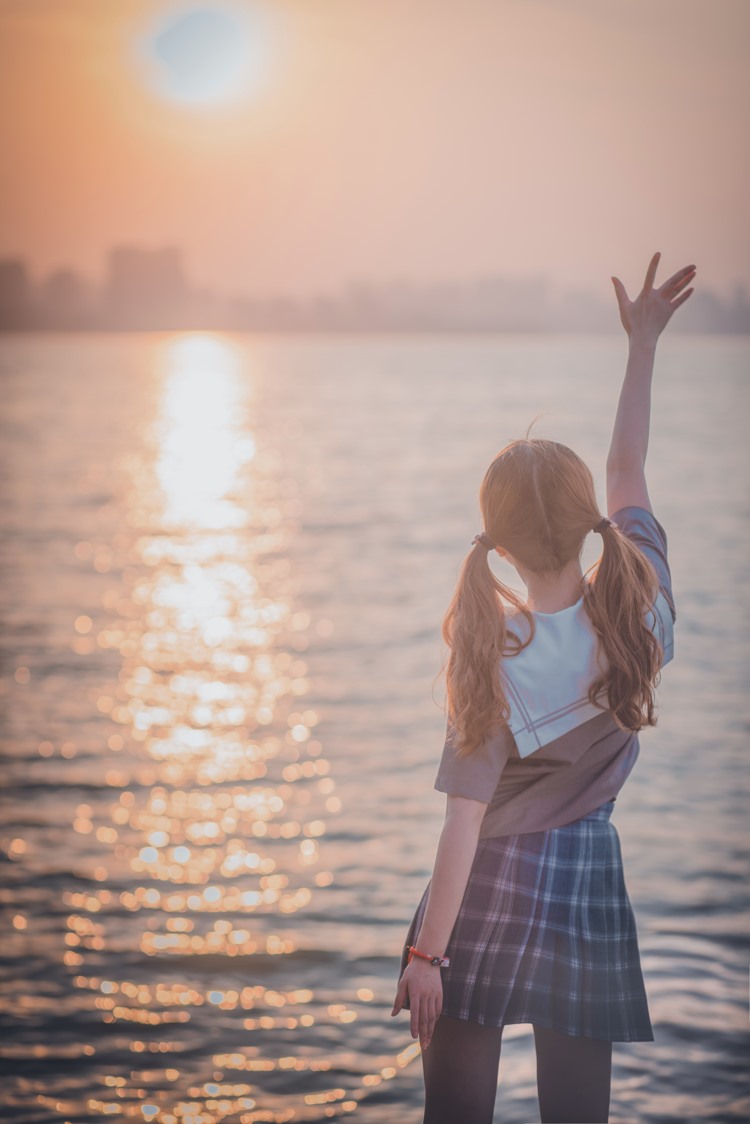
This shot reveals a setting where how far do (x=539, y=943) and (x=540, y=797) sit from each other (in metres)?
0.27

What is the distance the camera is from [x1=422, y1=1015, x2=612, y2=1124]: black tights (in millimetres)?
2193

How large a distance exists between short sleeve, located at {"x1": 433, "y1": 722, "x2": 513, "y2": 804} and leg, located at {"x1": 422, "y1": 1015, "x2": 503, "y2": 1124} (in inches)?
17.3

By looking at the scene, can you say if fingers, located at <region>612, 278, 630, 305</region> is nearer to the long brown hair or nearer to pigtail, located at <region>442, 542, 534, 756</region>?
the long brown hair

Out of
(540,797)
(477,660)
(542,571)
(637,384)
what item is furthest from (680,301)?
(540,797)

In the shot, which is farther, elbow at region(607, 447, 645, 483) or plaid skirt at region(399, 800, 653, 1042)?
elbow at region(607, 447, 645, 483)

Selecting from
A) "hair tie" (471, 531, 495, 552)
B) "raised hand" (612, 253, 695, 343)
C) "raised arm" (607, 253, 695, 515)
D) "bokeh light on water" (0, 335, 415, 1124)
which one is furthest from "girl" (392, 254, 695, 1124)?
"bokeh light on water" (0, 335, 415, 1124)

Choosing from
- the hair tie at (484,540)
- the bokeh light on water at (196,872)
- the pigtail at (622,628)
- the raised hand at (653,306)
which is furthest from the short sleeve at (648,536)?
the bokeh light on water at (196,872)

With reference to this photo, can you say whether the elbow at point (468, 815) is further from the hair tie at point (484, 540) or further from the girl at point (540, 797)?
the hair tie at point (484, 540)

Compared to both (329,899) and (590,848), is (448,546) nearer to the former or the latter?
(329,899)

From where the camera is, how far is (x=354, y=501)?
33781 mm

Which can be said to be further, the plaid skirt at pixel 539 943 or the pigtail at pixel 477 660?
the plaid skirt at pixel 539 943

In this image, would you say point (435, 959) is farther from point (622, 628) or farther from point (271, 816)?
point (271, 816)

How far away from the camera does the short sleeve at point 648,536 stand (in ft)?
7.55

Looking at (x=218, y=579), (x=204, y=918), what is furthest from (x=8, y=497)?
(x=204, y=918)
